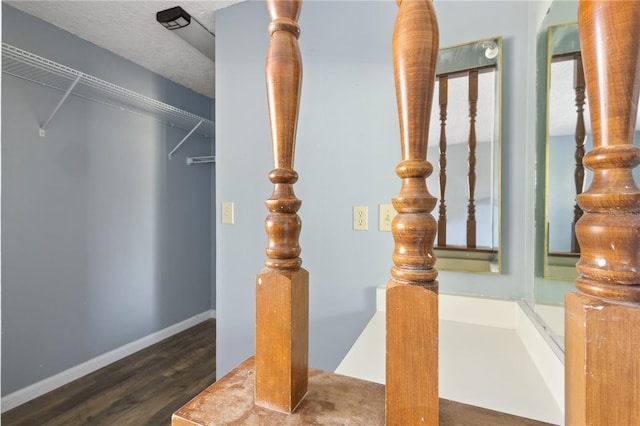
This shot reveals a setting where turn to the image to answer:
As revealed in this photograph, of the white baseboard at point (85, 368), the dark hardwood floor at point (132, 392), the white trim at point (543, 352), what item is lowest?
the dark hardwood floor at point (132, 392)

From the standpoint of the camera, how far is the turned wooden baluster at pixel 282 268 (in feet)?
1.08

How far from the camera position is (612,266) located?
21 cm

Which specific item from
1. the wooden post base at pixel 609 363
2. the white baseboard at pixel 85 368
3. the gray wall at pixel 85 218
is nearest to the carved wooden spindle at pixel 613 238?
the wooden post base at pixel 609 363

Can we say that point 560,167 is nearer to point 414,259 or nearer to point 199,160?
point 414,259

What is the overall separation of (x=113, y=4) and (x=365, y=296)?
2142mm

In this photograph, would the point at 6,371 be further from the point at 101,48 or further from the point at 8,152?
the point at 101,48

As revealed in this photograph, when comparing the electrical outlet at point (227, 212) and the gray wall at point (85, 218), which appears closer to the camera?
the electrical outlet at point (227, 212)

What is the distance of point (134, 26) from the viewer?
195 centimetres

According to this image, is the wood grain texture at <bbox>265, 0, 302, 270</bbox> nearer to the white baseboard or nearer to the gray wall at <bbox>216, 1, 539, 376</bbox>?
the gray wall at <bbox>216, 1, 539, 376</bbox>

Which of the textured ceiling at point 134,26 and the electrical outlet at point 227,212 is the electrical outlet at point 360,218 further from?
the textured ceiling at point 134,26

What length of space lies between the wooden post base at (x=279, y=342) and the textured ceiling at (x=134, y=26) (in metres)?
1.88

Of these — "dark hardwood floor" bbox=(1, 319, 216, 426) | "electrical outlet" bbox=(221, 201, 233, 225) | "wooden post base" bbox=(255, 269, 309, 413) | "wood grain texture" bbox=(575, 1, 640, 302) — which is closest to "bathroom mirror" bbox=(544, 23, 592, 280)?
"wood grain texture" bbox=(575, 1, 640, 302)

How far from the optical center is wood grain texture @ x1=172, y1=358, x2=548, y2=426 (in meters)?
0.30

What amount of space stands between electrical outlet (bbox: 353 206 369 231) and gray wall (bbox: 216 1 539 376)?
23 millimetres
